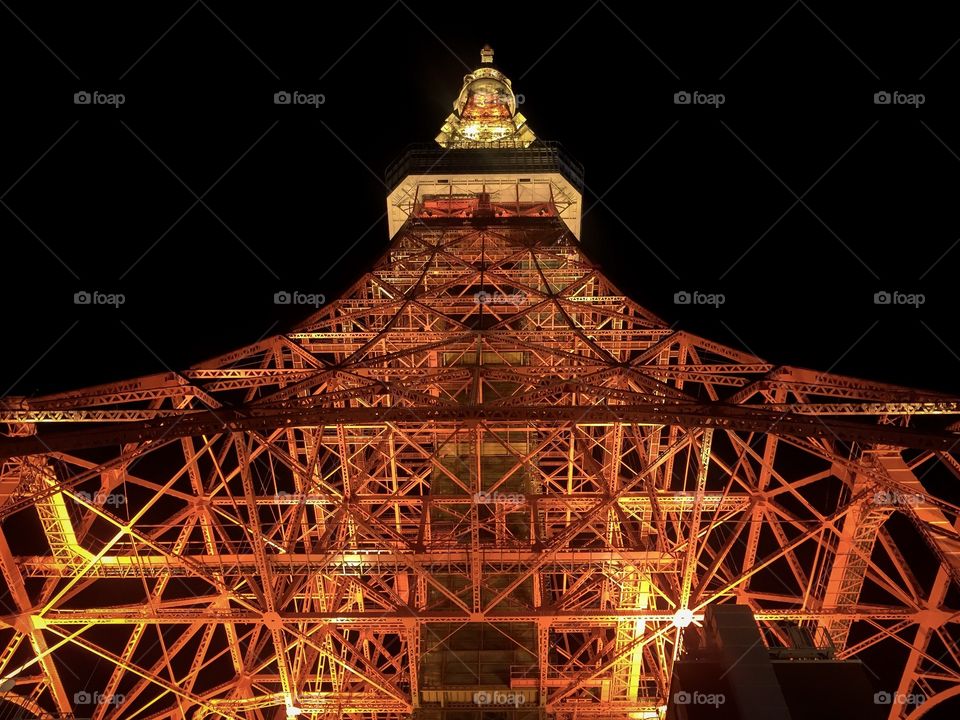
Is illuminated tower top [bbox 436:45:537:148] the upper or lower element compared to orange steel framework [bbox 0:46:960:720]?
upper

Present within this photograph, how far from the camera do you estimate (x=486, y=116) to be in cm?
4088

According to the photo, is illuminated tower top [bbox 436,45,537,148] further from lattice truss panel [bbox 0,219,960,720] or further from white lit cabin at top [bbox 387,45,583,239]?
lattice truss panel [bbox 0,219,960,720]

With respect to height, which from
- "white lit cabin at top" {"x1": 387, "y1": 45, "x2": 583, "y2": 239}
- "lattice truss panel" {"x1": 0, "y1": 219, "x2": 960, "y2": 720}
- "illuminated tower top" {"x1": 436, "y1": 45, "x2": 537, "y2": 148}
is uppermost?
"illuminated tower top" {"x1": 436, "y1": 45, "x2": 537, "y2": 148}

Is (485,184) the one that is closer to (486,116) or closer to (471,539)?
(486,116)

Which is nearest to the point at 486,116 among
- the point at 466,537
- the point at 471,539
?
the point at 466,537

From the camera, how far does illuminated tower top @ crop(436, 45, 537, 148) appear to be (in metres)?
40.2

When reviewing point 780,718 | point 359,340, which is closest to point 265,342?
point 359,340

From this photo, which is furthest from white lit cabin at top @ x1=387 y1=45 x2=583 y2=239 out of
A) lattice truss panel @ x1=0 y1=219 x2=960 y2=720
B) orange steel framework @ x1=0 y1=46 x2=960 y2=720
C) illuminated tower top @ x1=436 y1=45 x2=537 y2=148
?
lattice truss panel @ x1=0 y1=219 x2=960 y2=720

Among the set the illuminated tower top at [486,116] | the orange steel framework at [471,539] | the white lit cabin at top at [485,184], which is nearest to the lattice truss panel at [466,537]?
the orange steel framework at [471,539]

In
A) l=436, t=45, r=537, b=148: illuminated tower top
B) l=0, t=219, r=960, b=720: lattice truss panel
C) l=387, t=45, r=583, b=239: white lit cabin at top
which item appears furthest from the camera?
l=436, t=45, r=537, b=148: illuminated tower top

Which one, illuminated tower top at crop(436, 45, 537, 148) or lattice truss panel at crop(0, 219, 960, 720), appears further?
illuminated tower top at crop(436, 45, 537, 148)

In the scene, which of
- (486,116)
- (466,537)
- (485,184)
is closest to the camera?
(466,537)

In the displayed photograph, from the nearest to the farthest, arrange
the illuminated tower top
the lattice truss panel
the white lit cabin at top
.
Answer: the lattice truss panel, the white lit cabin at top, the illuminated tower top

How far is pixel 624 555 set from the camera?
13594 mm
